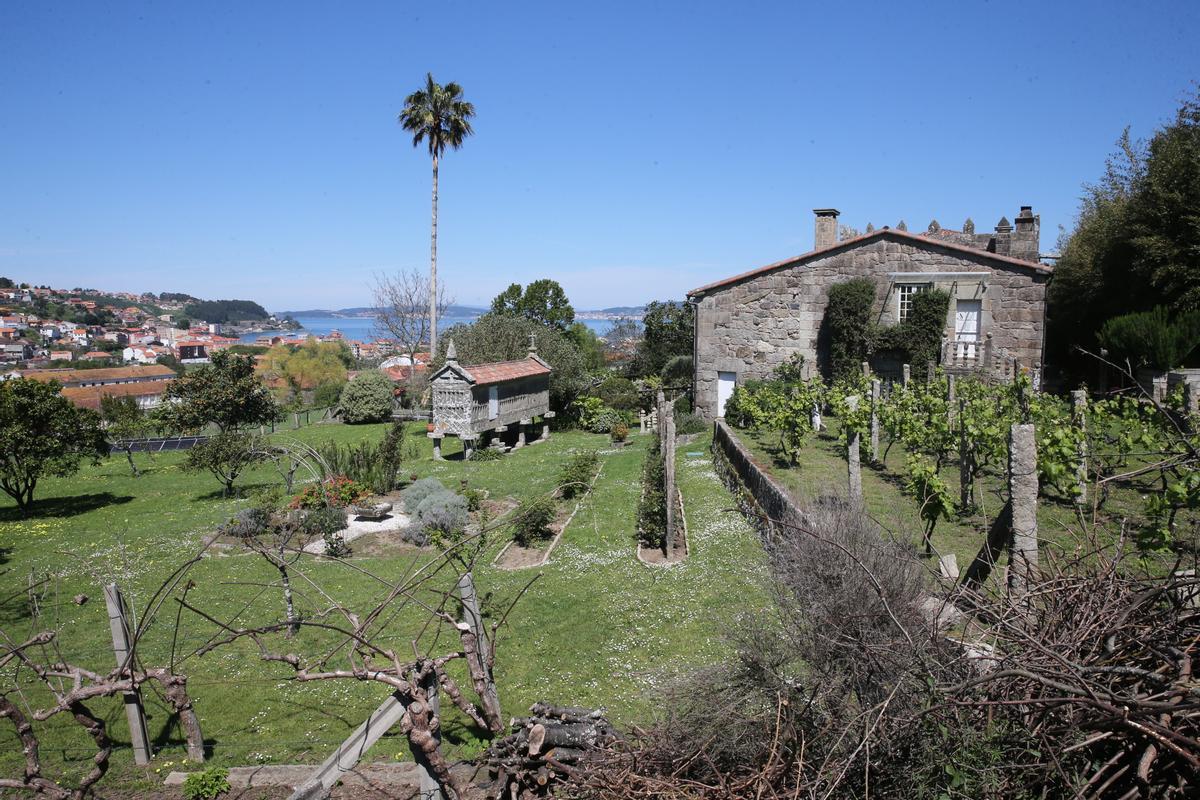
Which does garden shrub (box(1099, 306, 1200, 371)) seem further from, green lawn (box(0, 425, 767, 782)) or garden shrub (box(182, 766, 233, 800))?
garden shrub (box(182, 766, 233, 800))

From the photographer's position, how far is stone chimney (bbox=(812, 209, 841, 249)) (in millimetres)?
28078

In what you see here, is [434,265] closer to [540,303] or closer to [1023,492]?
[540,303]

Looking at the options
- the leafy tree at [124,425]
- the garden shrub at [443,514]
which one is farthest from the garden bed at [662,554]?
the leafy tree at [124,425]

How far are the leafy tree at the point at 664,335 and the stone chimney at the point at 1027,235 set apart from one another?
15.6m

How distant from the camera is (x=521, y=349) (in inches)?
1352

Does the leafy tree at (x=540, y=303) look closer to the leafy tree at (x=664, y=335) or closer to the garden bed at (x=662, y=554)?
the leafy tree at (x=664, y=335)

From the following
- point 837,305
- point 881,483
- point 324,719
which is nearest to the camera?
point 324,719

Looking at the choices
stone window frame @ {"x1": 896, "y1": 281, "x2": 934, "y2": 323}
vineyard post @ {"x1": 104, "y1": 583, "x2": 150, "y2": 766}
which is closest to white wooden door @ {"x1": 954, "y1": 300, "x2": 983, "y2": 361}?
stone window frame @ {"x1": 896, "y1": 281, "x2": 934, "y2": 323}

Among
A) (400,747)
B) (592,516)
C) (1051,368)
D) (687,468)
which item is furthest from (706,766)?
(1051,368)

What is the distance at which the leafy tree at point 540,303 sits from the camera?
52.3 metres

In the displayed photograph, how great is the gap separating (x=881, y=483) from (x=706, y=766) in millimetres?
9624

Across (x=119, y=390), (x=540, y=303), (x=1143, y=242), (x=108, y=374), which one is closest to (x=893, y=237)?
(x=1143, y=242)

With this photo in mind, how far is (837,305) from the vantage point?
82.4ft

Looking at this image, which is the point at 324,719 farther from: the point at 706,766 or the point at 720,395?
the point at 720,395
